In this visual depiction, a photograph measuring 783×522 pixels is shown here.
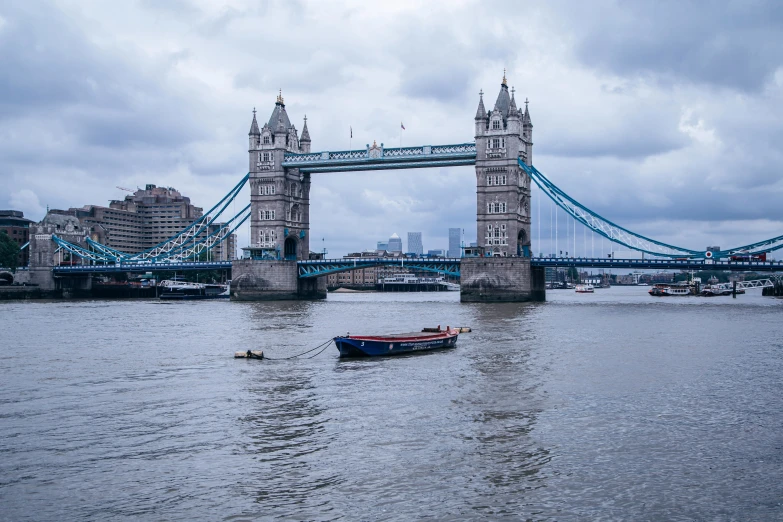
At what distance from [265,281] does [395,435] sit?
262ft

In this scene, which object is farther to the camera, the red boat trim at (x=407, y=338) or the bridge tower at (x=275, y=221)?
the bridge tower at (x=275, y=221)

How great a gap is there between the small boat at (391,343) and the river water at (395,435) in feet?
4.93

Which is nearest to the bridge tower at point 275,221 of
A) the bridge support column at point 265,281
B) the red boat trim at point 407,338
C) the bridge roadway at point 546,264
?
the bridge support column at point 265,281

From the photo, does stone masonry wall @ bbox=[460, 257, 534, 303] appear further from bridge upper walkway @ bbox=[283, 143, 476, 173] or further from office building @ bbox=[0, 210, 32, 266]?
office building @ bbox=[0, 210, 32, 266]

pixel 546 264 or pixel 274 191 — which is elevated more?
pixel 274 191

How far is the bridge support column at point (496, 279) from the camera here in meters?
85.9

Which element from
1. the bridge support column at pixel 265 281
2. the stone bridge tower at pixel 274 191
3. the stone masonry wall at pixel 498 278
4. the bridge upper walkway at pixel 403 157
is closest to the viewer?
the stone masonry wall at pixel 498 278

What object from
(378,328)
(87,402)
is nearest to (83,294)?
(378,328)

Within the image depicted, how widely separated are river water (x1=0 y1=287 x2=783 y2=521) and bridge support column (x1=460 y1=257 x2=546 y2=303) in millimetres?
47141

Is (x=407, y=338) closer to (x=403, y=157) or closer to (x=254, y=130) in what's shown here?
(x=403, y=157)

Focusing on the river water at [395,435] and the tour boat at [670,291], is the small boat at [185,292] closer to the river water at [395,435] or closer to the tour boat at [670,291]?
the tour boat at [670,291]

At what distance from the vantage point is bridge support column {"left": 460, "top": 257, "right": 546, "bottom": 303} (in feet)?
282

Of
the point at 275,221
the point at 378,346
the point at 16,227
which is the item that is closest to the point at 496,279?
the point at 275,221

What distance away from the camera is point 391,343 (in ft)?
120
